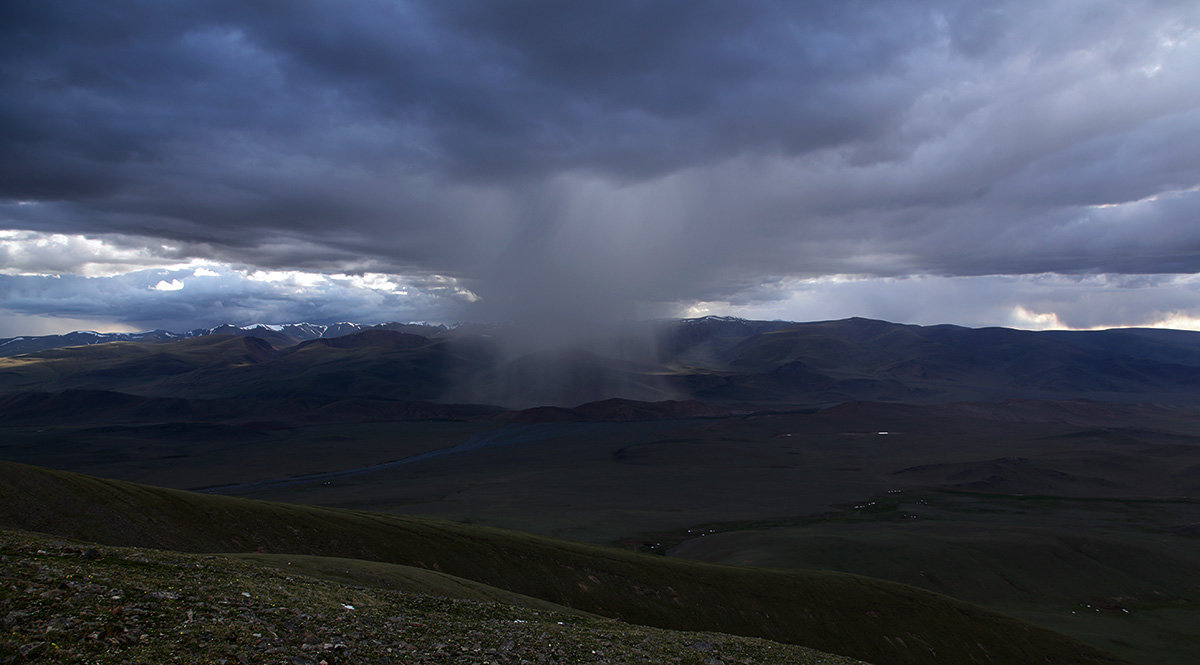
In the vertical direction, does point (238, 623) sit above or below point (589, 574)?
above

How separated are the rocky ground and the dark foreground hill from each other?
96.8ft

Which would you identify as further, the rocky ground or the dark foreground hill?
the dark foreground hill

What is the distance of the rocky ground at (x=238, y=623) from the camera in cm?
1508

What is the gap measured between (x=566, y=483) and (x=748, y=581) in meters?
115

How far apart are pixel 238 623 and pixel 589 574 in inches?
1877

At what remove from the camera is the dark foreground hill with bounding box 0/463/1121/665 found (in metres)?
49.8

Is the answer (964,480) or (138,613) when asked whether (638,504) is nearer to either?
(964,480)

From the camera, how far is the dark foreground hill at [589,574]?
49.8 metres

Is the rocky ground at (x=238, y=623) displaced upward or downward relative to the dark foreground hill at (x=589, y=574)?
upward

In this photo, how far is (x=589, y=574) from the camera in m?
61.8

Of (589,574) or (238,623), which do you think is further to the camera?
(589,574)

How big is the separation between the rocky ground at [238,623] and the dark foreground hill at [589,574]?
2950 centimetres

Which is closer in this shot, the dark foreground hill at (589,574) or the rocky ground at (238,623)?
the rocky ground at (238,623)

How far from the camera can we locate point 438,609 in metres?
26.1
